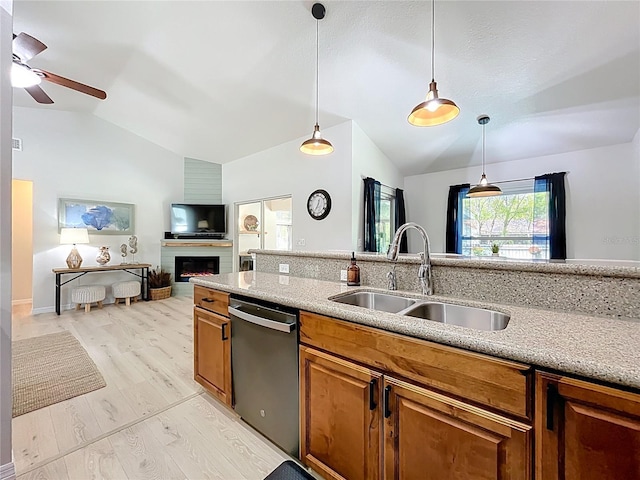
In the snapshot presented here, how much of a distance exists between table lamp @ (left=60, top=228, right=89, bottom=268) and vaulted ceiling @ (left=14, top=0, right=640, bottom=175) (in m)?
2.07

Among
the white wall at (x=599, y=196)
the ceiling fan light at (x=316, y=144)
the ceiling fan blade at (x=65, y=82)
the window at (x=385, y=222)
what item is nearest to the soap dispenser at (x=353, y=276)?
the ceiling fan light at (x=316, y=144)

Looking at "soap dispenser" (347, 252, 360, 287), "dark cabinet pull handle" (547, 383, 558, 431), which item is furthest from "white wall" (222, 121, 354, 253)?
"dark cabinet pull handle" (547, 383, 558, 431)

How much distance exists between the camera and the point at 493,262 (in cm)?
143

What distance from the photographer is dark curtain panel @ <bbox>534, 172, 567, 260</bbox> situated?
4.49 meters

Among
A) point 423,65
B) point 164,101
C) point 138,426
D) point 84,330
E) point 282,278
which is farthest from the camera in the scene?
point 164,101

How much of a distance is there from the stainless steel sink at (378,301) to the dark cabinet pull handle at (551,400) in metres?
0.79

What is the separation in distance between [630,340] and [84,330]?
16.9ft

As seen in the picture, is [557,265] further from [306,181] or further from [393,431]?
[306,181]

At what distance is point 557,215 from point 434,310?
448cm

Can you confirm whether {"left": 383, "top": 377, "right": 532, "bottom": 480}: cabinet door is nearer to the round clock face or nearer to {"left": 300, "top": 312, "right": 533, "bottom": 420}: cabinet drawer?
{"left": 300, "top": 312, "right": 533, "bottom": 420}: cabinet drawer

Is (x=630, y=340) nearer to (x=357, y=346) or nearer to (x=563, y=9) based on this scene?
(x=357, y=346)

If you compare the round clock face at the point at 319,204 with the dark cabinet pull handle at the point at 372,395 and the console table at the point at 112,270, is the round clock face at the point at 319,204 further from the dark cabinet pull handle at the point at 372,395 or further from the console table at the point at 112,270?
the console table at the point at 112,270

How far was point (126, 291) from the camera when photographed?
507cm

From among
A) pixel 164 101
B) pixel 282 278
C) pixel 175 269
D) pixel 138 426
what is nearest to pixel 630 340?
pixel 282 278
